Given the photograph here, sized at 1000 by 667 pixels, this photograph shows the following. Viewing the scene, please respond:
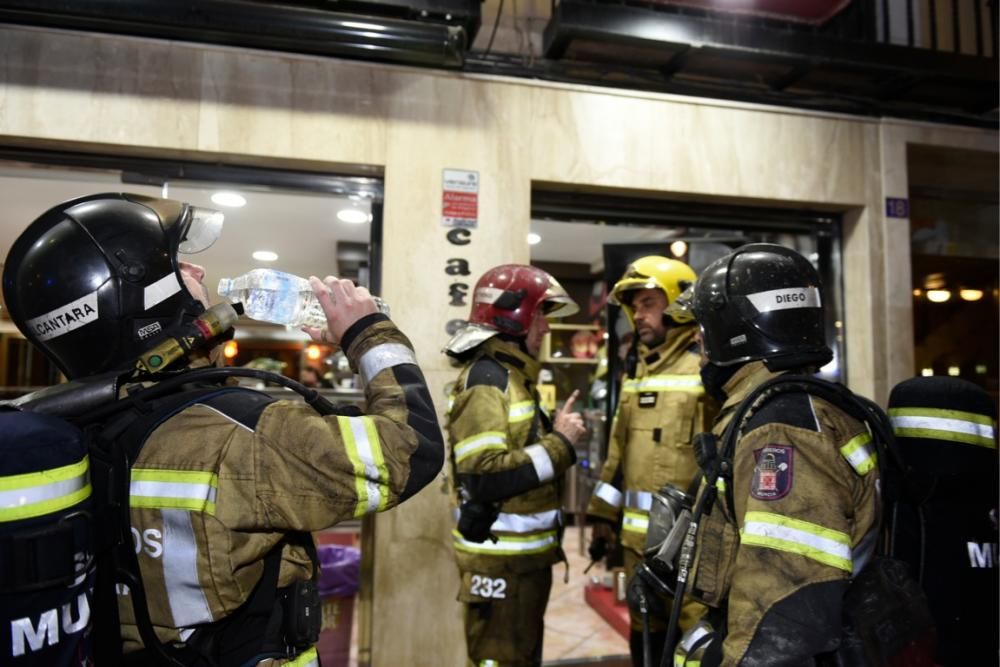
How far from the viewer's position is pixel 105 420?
4.21 feet

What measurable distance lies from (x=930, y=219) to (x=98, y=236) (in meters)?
5.91

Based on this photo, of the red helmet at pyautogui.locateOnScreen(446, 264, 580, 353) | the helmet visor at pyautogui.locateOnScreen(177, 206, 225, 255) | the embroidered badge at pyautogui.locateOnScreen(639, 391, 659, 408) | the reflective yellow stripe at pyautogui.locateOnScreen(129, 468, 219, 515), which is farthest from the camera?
the embroidered badge at pyautogui.locateOnScreen(639, 391, 659, 408)

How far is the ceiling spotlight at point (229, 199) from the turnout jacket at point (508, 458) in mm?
1713

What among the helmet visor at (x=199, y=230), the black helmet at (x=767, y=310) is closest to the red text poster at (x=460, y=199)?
the black helmet at (x=767, y=310)

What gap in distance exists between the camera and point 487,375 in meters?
2.79

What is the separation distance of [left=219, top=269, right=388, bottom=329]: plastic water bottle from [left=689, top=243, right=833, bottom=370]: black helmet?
1289 mm

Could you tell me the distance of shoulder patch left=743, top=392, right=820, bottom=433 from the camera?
1603mm

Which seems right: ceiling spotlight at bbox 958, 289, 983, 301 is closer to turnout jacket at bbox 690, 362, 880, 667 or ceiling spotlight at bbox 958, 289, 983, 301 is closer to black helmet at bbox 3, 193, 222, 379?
turnout jacket at bbox 690, 362, 880, 667

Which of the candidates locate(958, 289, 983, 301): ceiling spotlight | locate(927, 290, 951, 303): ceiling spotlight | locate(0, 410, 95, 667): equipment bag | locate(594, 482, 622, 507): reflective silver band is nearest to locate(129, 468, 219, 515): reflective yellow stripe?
locate(0, 410, 95, 667): equipment bag

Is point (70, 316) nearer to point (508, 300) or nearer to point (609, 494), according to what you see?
point (508, 300)

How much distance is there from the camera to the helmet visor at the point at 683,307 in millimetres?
2309

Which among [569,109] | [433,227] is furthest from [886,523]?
[569,109]

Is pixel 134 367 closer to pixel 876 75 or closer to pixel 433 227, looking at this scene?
pixel 433 227

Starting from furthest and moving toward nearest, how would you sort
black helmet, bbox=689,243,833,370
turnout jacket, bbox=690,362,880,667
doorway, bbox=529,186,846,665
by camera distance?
doorway, bbox=529,186,846,665 → black helmet, bbox=689,243,833,370 → turnout jacket, bbox=690,362,880,667
